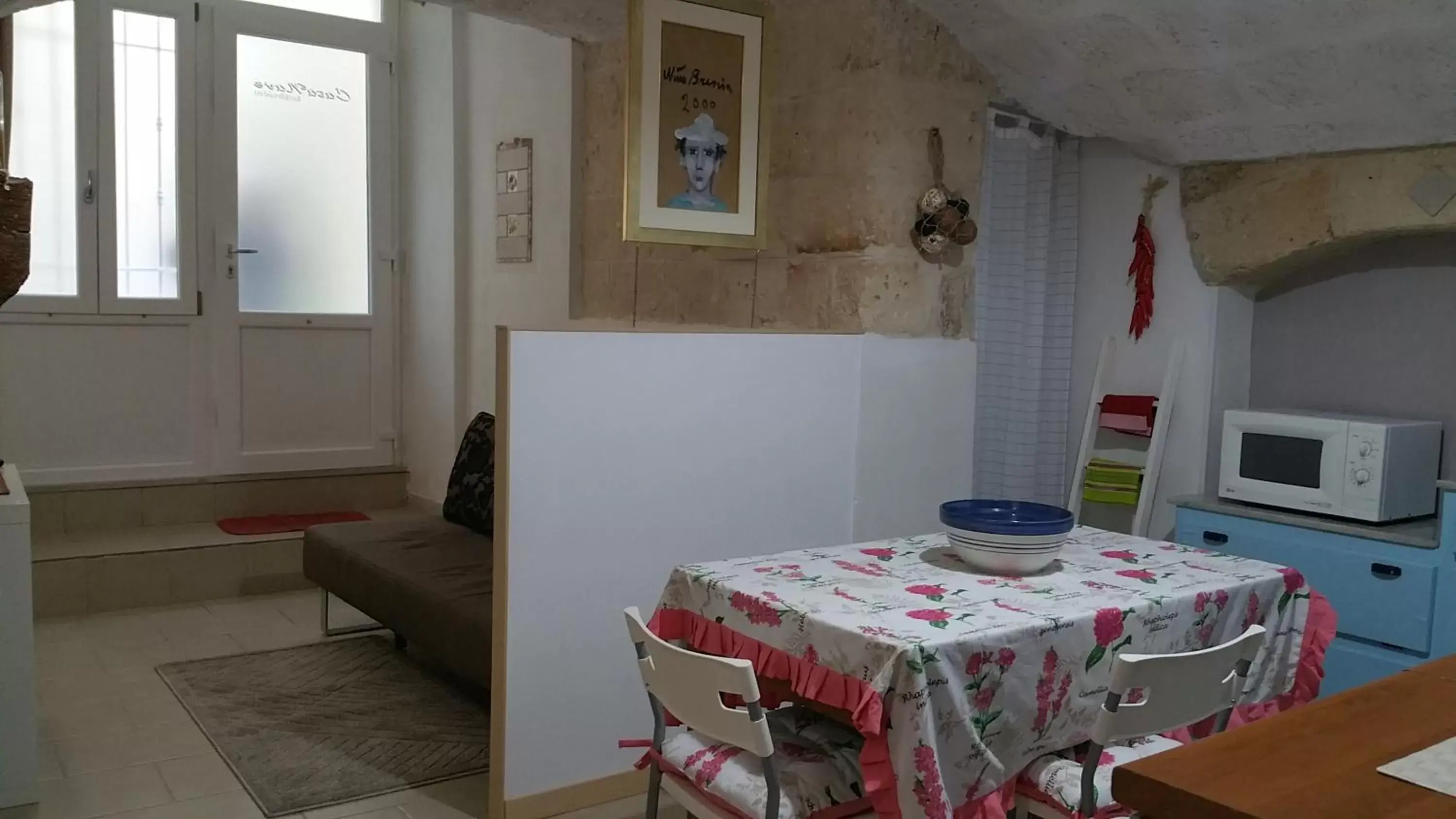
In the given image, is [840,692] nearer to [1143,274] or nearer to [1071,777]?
[1071,777]

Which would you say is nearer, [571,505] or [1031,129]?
[571,505]

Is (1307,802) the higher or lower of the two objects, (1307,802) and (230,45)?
the lower

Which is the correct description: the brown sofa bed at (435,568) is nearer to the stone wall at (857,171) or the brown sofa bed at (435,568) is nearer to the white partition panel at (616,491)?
the white partition panel at (616,491)

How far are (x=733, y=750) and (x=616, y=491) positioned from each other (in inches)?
36.7

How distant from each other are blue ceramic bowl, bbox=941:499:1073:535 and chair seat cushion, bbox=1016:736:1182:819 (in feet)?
1.38

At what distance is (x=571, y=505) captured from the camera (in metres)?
2.79

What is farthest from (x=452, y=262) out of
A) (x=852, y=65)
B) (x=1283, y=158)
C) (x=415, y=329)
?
(x=1283, y=158)

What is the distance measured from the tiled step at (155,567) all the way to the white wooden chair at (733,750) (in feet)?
10.8

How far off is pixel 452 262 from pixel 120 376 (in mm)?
1539

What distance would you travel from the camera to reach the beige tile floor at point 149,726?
2.87 meters

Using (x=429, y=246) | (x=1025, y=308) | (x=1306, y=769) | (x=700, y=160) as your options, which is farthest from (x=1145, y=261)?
(x=429, y=246)

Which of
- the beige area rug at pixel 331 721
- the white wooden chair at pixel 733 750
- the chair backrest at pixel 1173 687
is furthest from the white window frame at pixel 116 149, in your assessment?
the chair backrest at pixel 1173 687

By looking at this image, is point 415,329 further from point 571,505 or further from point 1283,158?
point 1283,158

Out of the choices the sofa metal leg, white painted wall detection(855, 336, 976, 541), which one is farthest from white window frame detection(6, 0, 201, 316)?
white painted wall detection(855, 336, 976, 541)
